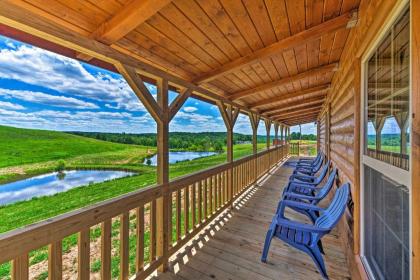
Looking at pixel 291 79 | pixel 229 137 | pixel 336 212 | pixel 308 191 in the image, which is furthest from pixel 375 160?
pixel 229 137

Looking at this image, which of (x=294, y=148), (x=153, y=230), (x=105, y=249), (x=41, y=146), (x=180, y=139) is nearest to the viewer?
(x=105, y=249)

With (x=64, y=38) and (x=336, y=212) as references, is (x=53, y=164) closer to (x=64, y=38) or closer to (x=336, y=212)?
(x=64, y=38)

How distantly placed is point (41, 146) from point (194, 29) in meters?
3.11


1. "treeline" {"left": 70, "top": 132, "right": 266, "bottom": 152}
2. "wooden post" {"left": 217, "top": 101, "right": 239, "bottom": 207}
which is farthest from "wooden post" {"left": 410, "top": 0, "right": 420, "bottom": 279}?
"wooden post" {"left": 217, "top": 101, "right": 239, "bottom": 207}

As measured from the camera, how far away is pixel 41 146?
10.3 ft

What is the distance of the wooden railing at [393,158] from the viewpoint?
0.94 m

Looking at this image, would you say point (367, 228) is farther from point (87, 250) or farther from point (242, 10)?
point (87, 250)

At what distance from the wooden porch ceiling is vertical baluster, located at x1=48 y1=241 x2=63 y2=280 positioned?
1.33m

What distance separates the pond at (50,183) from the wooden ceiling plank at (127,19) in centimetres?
290

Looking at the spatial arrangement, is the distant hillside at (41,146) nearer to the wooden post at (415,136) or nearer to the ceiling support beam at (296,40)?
the ceiling support beam at (296,40)

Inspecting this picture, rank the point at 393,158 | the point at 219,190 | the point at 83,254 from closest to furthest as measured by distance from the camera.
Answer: the point at 393,158, the point at 83,254, the point at 219,190

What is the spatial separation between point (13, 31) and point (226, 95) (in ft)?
9.71

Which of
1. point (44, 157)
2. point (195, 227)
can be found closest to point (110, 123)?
point (44, 157)

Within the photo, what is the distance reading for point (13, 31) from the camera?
1177 mm
